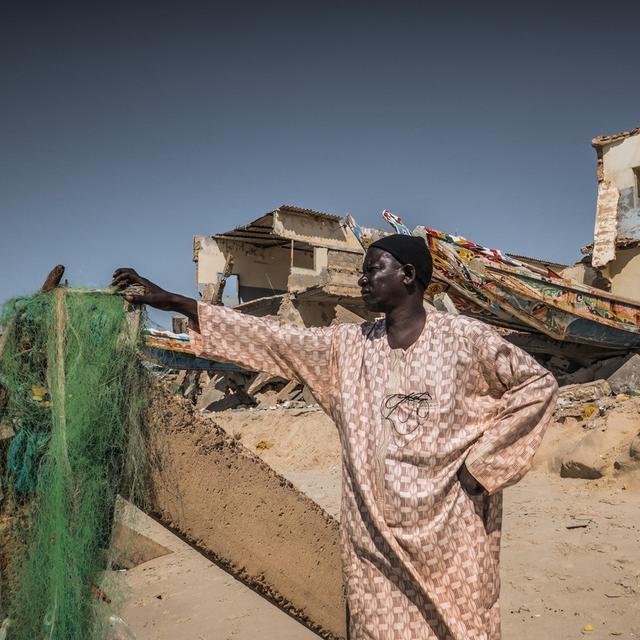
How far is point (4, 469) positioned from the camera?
198 cm

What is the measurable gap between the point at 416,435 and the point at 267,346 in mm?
650

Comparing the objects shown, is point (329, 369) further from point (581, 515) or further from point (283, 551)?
point (581, 515)

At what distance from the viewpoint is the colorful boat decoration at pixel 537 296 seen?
10.6 metres

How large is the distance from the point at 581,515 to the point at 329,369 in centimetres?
400

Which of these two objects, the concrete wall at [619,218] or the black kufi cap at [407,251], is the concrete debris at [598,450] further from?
the concrete wall at [619,218]

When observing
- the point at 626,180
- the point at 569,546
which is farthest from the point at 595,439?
the point at 626,180

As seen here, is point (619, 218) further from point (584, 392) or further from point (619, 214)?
point (584, 392)

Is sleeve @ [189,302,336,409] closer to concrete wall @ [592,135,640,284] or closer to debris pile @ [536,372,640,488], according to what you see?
debris pile @ [536,372,640,488]

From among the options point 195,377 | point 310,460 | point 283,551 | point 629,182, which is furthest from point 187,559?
point 195,377

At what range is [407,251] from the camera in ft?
7.78

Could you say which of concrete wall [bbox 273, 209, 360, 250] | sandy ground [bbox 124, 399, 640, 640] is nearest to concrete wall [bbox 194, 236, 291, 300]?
concrete wall [bbox 273, 209, 360, 250]

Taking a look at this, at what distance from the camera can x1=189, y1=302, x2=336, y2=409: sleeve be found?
7.69 ft

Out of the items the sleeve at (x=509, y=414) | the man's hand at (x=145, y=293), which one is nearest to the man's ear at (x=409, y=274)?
the sleeve at (x=509, y=414)

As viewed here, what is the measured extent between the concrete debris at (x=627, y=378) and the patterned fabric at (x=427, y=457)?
8.21 metres
